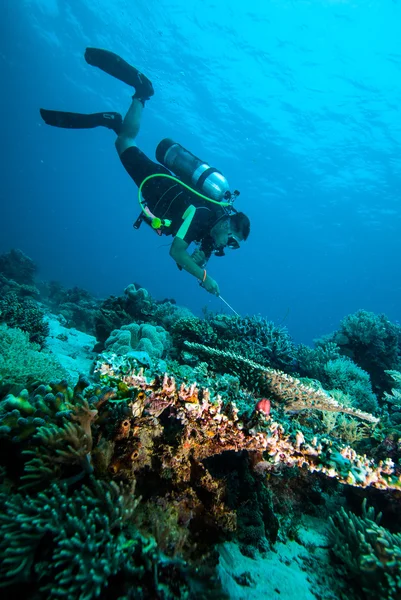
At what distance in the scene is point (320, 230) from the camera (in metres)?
63.6

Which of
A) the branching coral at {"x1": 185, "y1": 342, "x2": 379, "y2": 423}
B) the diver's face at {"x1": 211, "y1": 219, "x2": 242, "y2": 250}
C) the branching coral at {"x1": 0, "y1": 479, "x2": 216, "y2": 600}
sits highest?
the diver's face at {"x1": 211, "y1": 219, "x2": 242, "y2": 250}

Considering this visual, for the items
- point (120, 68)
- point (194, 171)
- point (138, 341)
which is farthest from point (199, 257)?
point (120, 68)

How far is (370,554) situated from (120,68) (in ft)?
40.4

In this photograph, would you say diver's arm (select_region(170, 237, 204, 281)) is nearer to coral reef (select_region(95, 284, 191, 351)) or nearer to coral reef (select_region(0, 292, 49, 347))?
coral reef (select_region(95, 284, 191, 351))

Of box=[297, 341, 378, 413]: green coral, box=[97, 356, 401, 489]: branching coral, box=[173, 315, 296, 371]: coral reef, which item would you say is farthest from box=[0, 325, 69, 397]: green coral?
box=[297, 341, 378, 413]: green coral

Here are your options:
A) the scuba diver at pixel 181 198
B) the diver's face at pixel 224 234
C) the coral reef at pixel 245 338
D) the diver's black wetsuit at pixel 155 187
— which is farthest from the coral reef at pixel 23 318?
the diver's face at pixel 224 234

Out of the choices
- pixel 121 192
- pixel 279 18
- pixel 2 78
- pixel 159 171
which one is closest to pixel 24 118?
pixel 2 78

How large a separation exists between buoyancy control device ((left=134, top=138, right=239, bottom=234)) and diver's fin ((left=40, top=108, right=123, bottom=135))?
2.32 meters

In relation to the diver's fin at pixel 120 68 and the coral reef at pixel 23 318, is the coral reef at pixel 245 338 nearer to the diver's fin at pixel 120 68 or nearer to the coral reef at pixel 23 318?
the coral reef at pixel 23 318

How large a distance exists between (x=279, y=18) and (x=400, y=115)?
13686mm

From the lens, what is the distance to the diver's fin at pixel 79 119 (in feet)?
29.0

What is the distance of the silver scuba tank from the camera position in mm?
7348

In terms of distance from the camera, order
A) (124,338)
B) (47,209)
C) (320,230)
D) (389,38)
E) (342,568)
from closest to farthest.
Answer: (342,568) < (124,338) < (389,38) < (320,230) < (47,209)

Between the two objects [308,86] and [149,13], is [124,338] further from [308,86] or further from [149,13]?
[149,13]
